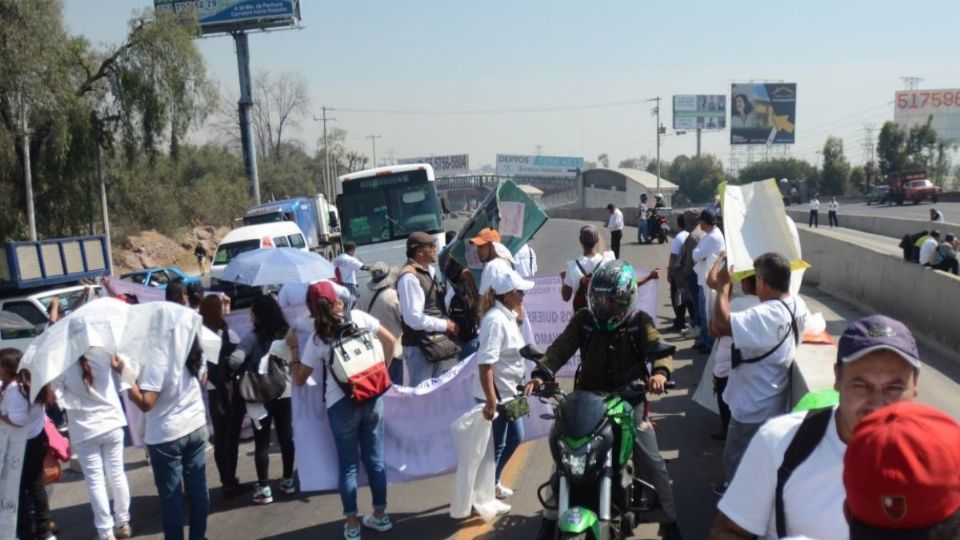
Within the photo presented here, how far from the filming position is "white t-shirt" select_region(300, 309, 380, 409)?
5.34 metres

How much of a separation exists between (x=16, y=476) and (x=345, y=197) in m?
13.7

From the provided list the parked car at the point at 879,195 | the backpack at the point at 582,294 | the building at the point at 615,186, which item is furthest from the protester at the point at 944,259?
the building at the point at 615,186

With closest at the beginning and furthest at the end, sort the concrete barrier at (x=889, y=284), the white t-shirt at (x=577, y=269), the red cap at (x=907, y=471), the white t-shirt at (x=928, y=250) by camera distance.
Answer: the red cap at (x=907, y=471) < the white t-shirt at (x=577, y=269) < the concrete barrier at (x=889, y=284) < the white t-shirt at (x=928, y=250)

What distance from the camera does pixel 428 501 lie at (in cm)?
615

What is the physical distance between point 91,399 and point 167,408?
87 cm

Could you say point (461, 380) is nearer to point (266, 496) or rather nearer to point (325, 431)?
point (325, 431)

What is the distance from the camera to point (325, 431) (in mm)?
5852

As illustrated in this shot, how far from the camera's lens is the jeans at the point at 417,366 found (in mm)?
7168

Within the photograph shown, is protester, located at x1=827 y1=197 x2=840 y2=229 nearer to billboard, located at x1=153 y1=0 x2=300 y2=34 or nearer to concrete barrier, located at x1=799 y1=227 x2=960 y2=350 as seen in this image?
concrete barrier, located at x1=799 y1=227 x2=960 y2=350

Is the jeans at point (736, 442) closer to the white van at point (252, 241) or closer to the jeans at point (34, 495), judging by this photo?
the jeans at point (34, 495)

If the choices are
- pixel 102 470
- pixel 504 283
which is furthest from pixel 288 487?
pixel 504 283

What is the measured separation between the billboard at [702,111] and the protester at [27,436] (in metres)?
110

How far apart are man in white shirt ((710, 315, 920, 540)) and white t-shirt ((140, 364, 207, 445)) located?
3.64 metres

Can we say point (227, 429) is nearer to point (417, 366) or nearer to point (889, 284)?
point (417, 366)
